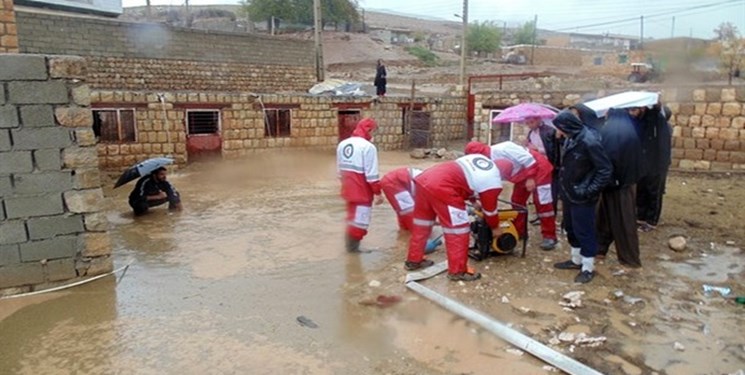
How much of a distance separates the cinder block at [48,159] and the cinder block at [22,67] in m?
0.69

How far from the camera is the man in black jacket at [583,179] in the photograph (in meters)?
5.09

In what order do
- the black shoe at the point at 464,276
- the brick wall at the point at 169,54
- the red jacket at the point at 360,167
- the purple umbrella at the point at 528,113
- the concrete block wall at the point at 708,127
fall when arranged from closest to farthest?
1. the black shoe at the point at 464,276
2. the red jacket at the point at 360,167
3. the purple umbrella at the point at 528,113
4. the concrete block wall at the point at 708,127
5. the brick wall at the point at 169,54

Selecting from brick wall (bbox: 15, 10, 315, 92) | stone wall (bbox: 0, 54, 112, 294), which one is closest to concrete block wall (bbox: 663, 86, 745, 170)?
stone wall (bbox: 0, 54, 112, 294)

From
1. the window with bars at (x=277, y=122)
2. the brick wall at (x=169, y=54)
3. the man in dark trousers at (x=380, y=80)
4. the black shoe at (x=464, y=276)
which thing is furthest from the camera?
the man in dark trousers at (x=380, y=80)

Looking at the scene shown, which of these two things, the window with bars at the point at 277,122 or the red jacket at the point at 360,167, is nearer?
the red jacket at the point at 360,167

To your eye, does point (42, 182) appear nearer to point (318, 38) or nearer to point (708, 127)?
point (708, 127)

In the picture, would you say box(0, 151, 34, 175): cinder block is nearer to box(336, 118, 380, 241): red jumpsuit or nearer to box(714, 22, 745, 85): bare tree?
box(336, 118, 380, 241): red jumpsuit

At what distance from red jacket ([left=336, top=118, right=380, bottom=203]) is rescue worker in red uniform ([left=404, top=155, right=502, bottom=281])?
900mm

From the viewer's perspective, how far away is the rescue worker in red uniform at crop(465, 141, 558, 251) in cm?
618

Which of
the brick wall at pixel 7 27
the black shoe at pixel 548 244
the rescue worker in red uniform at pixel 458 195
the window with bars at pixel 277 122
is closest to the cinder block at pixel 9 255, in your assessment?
the brick wall at pixel 7 27

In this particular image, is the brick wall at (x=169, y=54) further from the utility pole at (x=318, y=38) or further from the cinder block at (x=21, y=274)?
the cinder block at (x=21, y=274)

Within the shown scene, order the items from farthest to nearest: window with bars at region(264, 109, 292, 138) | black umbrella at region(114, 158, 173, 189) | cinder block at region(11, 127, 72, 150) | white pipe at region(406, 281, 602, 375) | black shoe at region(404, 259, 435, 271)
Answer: window with bars at region(264, 109, 292, 138), black umbrella at region(114, 158, 173, 189), black shoe at region(404, 259, 435, 271), cinder block at region(11, 127, 72, 150), white pipe at region(406, 281, 602, 375)

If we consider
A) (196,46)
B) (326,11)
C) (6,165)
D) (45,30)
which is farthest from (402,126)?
(326,11)

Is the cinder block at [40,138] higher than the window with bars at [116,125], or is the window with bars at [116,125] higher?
the cinder block at [40,138]
